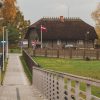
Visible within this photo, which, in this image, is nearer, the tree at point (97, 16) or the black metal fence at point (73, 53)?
the black metal fence at point (73, 53)

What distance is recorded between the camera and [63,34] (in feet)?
453

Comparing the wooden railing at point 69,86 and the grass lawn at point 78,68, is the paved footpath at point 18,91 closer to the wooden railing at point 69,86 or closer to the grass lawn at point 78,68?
the wooden railing at point 69,86

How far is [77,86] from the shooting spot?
1276cm

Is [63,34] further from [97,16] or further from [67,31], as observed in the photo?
[97,16]

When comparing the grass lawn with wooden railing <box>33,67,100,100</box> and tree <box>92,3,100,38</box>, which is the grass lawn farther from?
tree <box>92,3,100,38</box>

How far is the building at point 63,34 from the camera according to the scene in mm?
137250

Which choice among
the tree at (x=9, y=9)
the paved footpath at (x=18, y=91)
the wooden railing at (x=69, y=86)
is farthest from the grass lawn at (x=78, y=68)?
the wooden railing at (x=69, y=86)

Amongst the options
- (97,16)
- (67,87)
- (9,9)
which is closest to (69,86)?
(67,87)

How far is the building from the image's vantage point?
137250 mm

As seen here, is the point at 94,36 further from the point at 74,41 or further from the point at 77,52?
the point at 77,52

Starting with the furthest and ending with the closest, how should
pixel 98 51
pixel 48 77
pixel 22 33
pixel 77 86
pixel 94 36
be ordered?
pixel 22 33 → pixel 94 36 → pixel 98 51 → pixel 48 77 → pixel 77 86

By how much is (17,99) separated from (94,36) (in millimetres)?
114689

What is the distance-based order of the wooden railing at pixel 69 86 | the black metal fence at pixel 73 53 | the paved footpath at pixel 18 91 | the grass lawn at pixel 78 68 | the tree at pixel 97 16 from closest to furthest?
the wooden railing at pixel 69 86, the paved footpath at pixel 18 91, the grass lawn at pixel 78 68, the black metal fence at pixel 73 53, the tree at pixel 97 16

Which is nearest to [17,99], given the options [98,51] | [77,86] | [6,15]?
[77,86]
